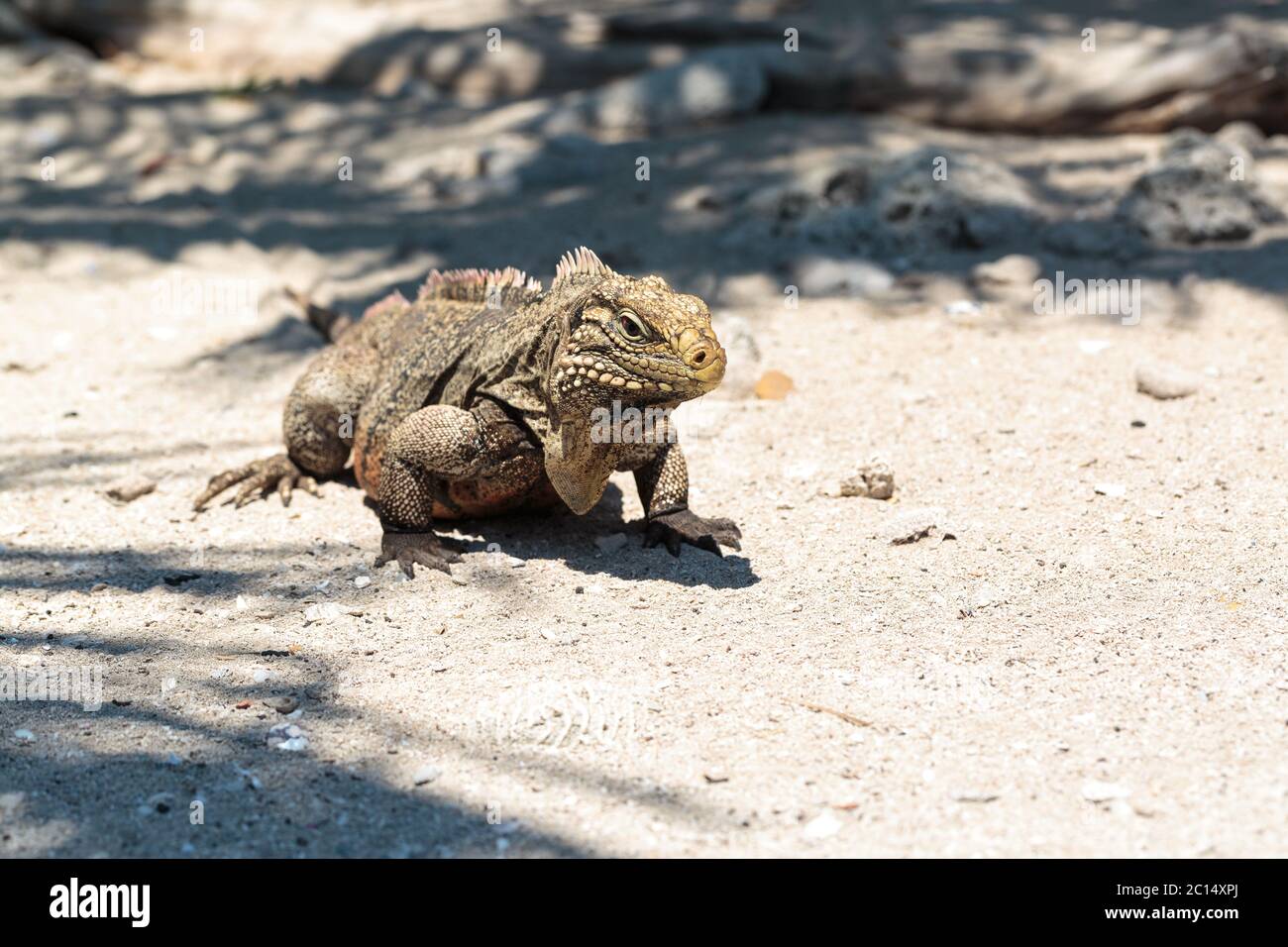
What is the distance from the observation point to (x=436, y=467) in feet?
17.9

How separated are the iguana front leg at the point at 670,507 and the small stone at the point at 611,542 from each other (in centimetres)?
12

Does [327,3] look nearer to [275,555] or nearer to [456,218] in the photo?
[456,218]

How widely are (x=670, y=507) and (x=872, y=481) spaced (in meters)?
0.98

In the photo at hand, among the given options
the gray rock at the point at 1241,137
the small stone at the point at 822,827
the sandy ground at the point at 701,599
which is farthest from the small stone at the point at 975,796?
the gray rock at the point at 1241,137

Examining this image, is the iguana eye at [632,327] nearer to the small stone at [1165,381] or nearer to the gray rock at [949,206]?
the small stone at [1165,381]

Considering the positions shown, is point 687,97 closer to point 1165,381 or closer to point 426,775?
point 1165,381

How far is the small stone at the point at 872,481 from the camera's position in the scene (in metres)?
5.89

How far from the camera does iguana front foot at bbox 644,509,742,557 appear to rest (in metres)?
5.47

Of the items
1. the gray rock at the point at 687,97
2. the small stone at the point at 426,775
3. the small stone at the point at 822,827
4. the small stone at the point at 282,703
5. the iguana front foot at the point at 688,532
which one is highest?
the gray rock at the point at 687,97

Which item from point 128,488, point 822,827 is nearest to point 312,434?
point 128,488

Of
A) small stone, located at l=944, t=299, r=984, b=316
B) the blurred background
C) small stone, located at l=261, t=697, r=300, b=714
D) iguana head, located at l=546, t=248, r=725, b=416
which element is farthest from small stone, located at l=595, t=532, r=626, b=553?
small stone, located at l=944, t=299, r=984, b=316

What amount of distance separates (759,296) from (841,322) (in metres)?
0.64

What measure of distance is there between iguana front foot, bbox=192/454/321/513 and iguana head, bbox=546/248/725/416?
75.6 inches

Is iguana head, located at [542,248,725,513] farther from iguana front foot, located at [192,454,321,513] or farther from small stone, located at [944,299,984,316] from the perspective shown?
small stone, located at [944,299,984,316]
